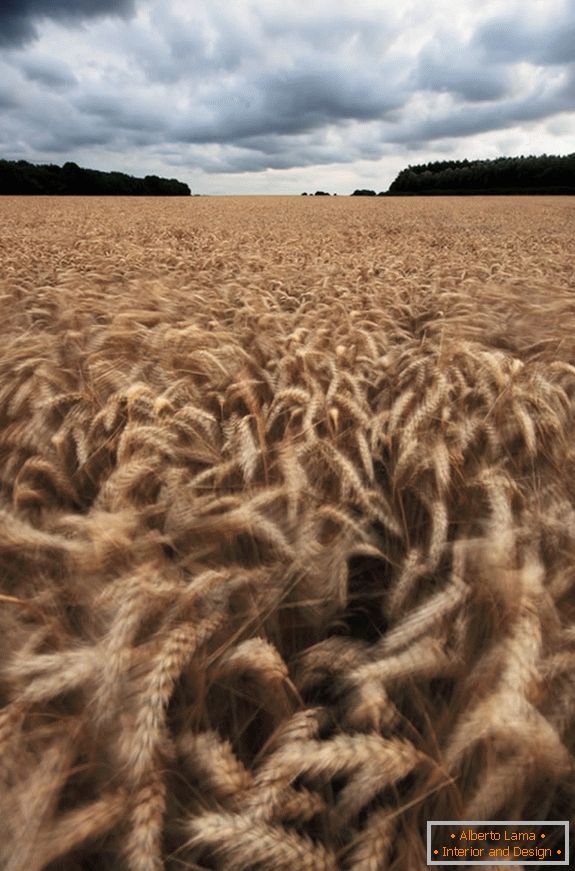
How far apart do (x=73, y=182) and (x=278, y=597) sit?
203 ft

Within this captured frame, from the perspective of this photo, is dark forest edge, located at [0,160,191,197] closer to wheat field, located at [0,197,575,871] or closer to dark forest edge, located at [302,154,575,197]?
dark forest edge, located at [302,154,575,197]

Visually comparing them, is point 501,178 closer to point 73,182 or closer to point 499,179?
point 499,179

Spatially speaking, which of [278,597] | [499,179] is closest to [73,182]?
[499,179]

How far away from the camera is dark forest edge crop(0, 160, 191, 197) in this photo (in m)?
50.2

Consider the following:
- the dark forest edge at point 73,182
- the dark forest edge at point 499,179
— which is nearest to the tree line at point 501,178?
the dark forest edge at point 499,179

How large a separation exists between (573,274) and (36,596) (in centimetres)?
627

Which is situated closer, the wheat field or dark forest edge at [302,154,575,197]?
the wheat field

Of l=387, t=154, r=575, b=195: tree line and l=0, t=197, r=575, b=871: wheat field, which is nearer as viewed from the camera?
l=0, t=197, r=575, b=871: wheat field

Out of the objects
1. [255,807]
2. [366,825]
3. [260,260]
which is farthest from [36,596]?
[260,260]

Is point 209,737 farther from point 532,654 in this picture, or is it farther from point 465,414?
point 465,414

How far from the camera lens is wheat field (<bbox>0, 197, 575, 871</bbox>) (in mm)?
1079

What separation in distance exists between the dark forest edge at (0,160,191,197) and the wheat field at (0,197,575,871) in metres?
56.7

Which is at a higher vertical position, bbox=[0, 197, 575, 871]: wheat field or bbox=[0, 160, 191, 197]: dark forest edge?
bbox=[0, 160, 191, 197]: dark forest edge

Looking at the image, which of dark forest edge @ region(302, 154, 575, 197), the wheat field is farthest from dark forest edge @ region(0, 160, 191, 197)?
the wheat field
